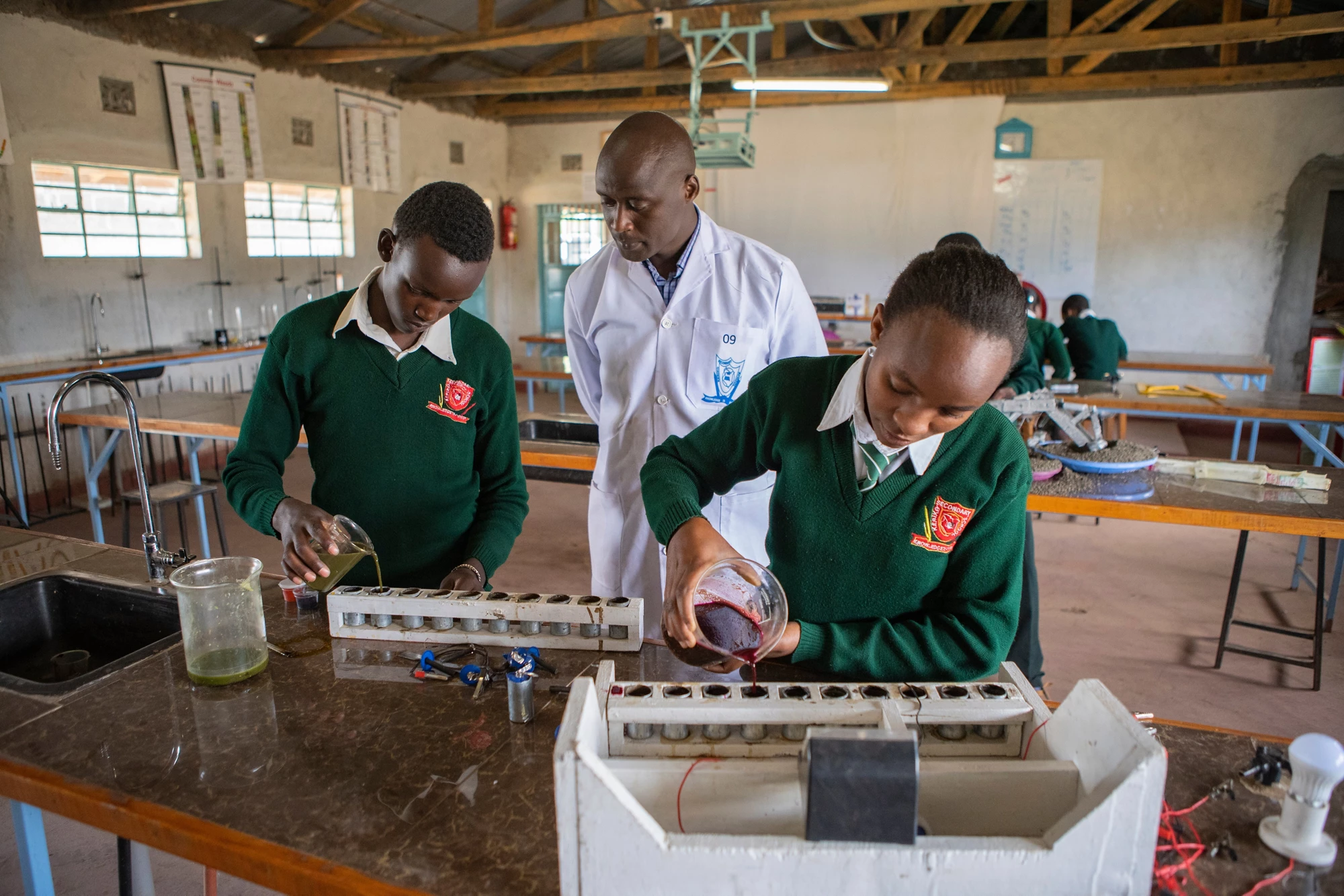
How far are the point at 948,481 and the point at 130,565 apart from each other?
5.30 feet

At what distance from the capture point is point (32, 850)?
1.29 meters

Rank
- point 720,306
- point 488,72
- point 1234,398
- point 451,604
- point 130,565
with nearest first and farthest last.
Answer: point 451,604 < point 130,565 < point 720,306 < point 1234,398 < point 488,72

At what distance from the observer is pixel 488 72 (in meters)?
9.04

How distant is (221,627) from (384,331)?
0.61 m

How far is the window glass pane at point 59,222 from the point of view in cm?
550

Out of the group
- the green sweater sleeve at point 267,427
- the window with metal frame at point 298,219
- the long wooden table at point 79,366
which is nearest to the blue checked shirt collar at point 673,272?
the green sweater sleeve at point 267,427

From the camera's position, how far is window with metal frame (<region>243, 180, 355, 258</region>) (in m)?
7.08

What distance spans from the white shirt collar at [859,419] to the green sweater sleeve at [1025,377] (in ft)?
8.49

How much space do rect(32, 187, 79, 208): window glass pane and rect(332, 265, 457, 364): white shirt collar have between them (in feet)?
17.2

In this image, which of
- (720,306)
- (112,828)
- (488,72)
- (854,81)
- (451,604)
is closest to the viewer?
(112,828)

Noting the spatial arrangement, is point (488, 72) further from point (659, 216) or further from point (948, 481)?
point (948, 481)

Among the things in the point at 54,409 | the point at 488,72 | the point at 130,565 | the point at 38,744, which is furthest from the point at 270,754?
the point at 488,72

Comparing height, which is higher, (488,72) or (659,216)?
(488,72)

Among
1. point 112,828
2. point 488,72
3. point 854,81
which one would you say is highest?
point 488,72
